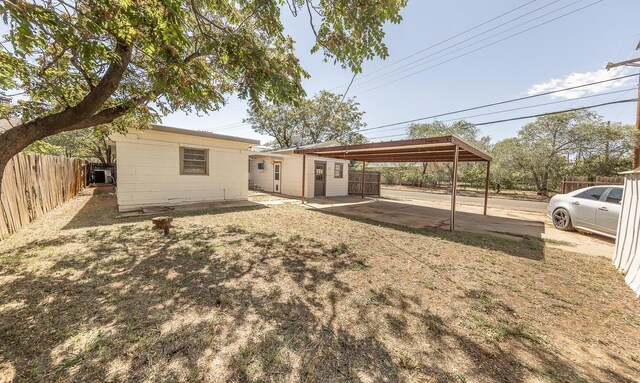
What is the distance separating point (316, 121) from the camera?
26.7 m

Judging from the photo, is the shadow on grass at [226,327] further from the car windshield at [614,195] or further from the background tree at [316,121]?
the background tree at [316,121]

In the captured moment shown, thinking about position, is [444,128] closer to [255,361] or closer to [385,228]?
[385,228]

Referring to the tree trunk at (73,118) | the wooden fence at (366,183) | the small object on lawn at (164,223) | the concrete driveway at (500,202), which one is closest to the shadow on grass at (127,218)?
the small object on lawn at (164,223)

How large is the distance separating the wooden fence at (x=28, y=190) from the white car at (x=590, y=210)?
42.6ft

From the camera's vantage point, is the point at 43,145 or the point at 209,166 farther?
the point at 209,166

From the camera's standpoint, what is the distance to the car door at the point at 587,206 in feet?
19.7

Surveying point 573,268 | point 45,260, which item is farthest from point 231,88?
point 573,268

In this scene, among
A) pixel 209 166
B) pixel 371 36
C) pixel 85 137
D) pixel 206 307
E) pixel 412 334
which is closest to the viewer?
pixel 412 334

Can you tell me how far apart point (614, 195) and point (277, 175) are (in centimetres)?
1338

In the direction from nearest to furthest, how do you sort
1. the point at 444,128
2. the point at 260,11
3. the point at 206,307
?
the point at 206,307
the point at 260,11
the point at 444,128

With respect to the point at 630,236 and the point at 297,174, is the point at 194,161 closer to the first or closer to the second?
the point at 297,174

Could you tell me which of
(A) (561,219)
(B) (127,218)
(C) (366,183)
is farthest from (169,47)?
(C) (366,183)

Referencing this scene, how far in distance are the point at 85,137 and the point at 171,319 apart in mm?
26501

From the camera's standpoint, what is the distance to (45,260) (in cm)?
366
